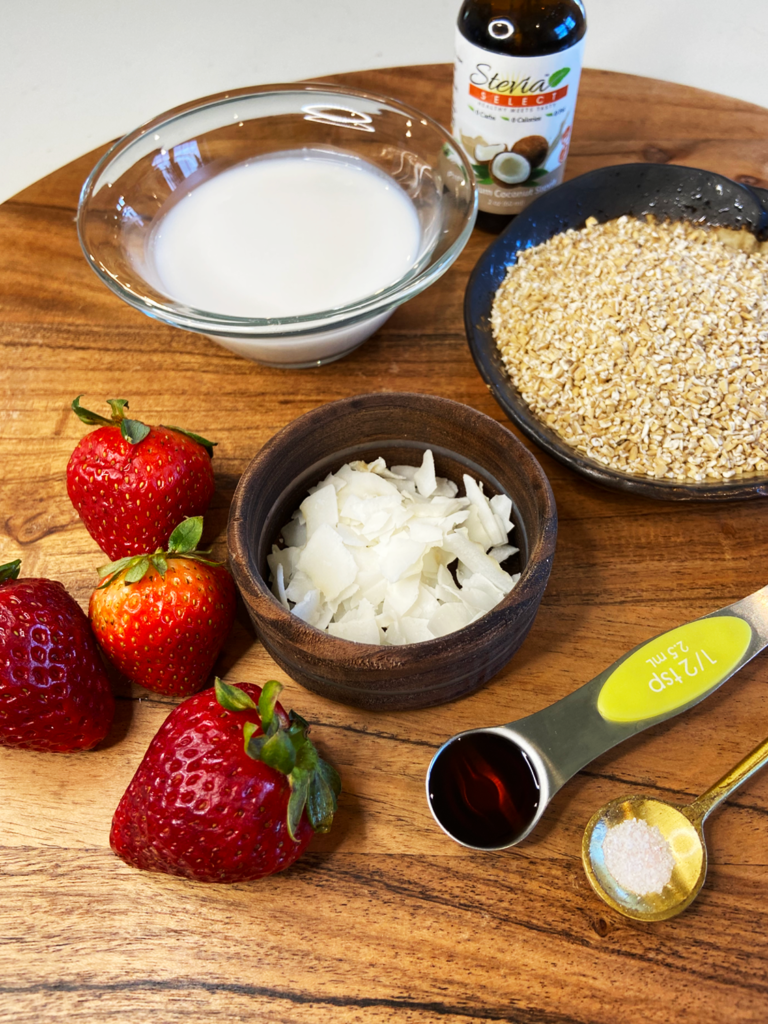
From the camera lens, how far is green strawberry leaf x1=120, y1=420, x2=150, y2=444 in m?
0.86

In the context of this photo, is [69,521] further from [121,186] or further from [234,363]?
[121,186]

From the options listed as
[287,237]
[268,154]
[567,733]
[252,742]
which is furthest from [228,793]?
[268,154]

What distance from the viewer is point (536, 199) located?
1.16 m

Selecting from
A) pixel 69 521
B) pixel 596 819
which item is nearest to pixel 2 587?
pixel 69 521

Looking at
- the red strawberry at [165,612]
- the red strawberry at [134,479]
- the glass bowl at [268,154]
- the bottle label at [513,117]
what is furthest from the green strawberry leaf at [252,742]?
the bottle label at [513,117]

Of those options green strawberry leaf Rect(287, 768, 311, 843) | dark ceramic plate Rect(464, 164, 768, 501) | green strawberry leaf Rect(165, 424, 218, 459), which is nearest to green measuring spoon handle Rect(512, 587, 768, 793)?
green strawberry leaf Rect(287, 768, 311, 843)

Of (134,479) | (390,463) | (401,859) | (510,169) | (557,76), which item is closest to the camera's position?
(401,859)

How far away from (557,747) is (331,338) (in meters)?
0.54

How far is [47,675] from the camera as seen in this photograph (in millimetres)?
760

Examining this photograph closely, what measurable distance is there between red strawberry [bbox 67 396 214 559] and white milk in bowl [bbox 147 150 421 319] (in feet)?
0.64

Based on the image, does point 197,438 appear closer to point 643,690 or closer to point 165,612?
point 165,612

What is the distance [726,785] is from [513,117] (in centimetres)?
88

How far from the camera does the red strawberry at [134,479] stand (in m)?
0.86

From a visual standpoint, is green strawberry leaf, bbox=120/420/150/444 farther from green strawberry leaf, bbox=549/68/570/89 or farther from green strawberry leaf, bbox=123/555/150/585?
green strawberry leaf, bbox=549/68/570/89
